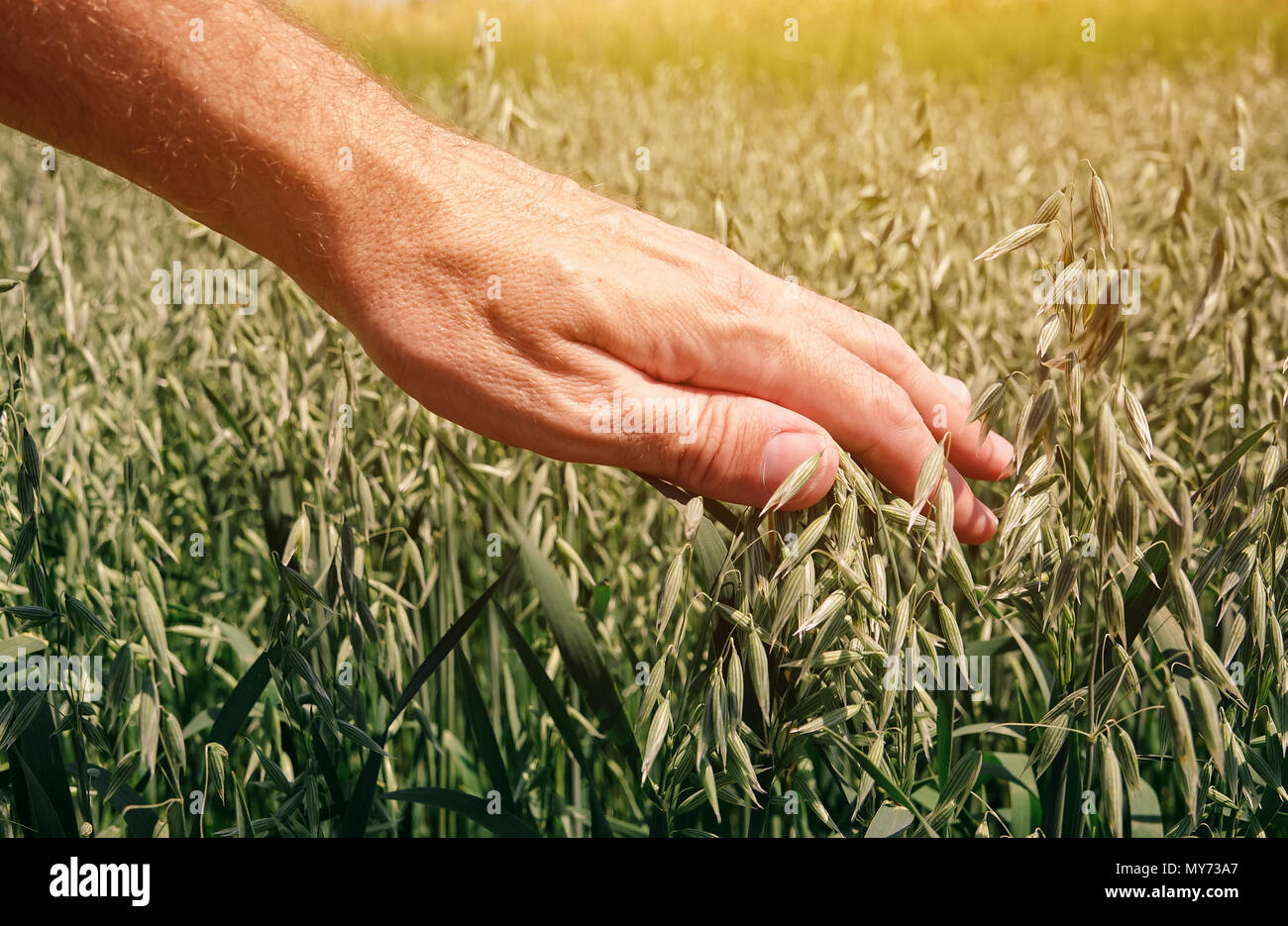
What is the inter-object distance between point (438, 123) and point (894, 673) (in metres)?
0.57

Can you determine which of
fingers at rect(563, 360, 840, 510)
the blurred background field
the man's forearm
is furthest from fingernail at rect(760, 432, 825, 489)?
the blurred background field

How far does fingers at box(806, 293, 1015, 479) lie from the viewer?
77cm

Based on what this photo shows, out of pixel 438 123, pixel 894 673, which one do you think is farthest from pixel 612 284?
pixel 894 673

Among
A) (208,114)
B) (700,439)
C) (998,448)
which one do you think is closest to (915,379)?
(998,448)

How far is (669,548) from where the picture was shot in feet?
3.45

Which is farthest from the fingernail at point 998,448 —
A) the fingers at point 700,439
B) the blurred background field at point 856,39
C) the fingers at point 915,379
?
the blurred background field at point 856,39

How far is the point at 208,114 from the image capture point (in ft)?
2.24

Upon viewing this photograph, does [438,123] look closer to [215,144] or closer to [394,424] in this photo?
[215,144]

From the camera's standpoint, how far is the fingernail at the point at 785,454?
665 mm

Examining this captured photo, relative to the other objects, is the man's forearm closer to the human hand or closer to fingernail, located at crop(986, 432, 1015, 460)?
the human hand

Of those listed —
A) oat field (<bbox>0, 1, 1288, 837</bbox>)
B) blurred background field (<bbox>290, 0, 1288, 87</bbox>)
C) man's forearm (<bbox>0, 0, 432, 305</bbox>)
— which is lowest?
oat field (<bbox>0, 1, 1288, 837</bbox>)

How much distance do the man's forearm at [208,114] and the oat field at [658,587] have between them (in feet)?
0.51

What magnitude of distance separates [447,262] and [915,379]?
1.29 feet

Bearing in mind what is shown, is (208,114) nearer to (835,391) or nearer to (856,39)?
(835,391)
